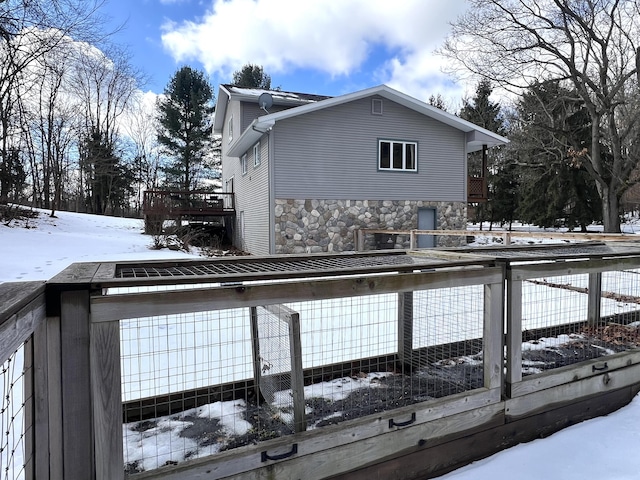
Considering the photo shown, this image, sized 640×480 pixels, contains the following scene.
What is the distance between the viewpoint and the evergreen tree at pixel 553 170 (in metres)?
18.5

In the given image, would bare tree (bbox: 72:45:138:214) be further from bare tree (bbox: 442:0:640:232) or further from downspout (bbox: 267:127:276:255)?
bare tree (bbox: 442:0:640:232)

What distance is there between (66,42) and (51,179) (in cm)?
1707

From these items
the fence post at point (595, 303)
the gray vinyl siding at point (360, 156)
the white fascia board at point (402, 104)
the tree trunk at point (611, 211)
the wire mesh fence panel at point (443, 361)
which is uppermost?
the white fascia board at point (402, 104)

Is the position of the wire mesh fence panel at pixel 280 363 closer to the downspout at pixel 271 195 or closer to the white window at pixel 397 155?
the downspout at pixel 271 195

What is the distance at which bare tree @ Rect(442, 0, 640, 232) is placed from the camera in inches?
597

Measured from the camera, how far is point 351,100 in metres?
11.8

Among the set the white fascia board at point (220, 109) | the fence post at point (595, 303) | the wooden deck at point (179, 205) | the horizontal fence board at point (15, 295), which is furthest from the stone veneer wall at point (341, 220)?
the horizontal fence board at point (15, 295)

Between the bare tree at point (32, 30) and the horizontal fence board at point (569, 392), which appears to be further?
the bare tree at point (32, 30)

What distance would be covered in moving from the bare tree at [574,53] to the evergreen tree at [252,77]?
16174mm

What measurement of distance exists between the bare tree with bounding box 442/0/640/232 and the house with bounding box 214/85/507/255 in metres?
5.13

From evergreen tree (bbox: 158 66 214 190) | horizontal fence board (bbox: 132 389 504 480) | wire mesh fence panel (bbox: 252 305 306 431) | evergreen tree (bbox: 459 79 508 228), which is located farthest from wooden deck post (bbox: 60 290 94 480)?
evergreen tree (bbox: 459 79 508 228)

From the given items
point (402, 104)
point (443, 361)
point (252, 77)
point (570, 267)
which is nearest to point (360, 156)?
point (402, 104)

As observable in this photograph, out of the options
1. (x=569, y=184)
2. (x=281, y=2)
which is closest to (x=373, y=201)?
(x=281, y=2)

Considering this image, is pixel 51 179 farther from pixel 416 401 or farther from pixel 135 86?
pixel 416 401
